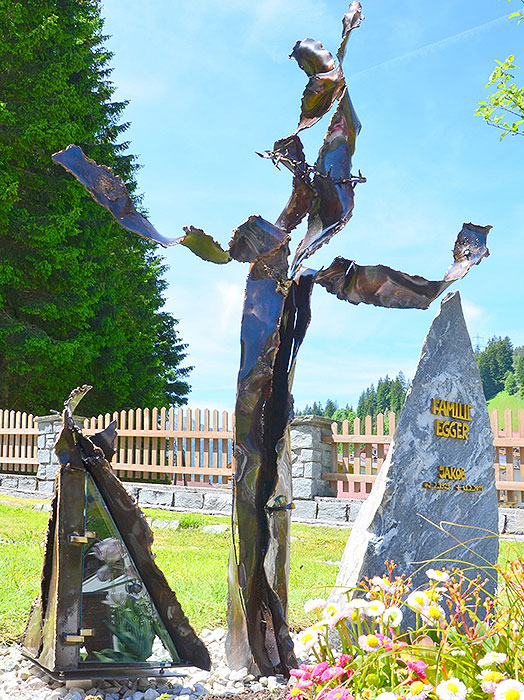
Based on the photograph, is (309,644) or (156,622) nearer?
(309,644)

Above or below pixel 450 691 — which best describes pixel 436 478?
above

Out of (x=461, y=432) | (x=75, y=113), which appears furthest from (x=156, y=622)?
(x=75, y=113)

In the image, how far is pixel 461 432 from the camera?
4.37 m

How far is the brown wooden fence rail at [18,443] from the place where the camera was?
1536 cm

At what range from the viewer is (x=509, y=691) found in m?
1.60

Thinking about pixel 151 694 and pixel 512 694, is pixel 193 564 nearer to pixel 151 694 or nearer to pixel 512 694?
pixel 151 694

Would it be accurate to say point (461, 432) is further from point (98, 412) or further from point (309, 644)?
point (98, 412)

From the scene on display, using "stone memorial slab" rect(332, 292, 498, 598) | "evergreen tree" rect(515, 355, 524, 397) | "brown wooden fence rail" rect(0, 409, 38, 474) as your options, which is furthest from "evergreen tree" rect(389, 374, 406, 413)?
"stone memorial slab" rect(332, 292, 498, 598)

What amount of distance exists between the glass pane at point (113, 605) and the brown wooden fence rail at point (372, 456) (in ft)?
25.0

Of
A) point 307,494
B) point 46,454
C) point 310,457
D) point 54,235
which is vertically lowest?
point 307,494

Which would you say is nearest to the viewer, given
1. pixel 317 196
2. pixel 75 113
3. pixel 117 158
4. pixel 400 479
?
pixel 317 196

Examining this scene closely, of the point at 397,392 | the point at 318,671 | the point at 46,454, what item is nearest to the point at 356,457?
the point at 46,454

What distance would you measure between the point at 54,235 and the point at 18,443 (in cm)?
589

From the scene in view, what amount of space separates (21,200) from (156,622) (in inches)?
736
